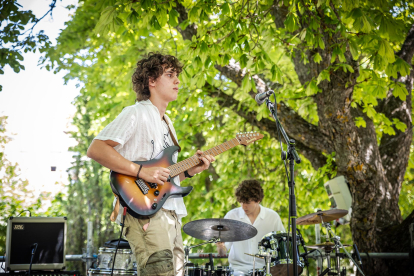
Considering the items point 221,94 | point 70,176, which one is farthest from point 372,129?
point 70,176

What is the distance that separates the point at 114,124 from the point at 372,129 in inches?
178

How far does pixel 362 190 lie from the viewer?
520 cm

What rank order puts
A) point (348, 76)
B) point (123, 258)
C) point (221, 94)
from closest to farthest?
point (123, 258) → point (348, 76) → point (221, 94)

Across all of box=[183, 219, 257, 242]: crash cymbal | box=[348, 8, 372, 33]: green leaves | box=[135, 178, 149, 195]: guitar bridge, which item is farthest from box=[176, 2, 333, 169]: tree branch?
box=[135, 178, 149, 195]: guitar bridge

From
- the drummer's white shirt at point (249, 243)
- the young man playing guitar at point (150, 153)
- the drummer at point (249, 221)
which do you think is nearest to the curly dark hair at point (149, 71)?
the young man playing guitar at point (150, 153)

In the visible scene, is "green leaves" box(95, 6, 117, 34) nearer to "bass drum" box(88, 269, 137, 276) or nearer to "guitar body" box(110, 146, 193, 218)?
"guitar body" box(110, 146, 193, 218)

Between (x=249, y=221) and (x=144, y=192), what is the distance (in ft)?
10.4

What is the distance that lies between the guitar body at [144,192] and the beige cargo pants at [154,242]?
0.19 ft

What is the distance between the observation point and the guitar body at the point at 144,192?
224 centimetres

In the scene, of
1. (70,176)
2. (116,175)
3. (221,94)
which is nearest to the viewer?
(116,175)

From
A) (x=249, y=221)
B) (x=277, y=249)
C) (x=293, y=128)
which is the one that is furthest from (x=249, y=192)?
(x=277, y=249)

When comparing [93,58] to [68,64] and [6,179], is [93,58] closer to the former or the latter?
[68,64]

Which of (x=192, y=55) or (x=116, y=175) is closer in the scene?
(x=116, y=175)

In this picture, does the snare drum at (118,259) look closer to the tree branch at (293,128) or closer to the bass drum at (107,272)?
the bass drum at (107,272)
